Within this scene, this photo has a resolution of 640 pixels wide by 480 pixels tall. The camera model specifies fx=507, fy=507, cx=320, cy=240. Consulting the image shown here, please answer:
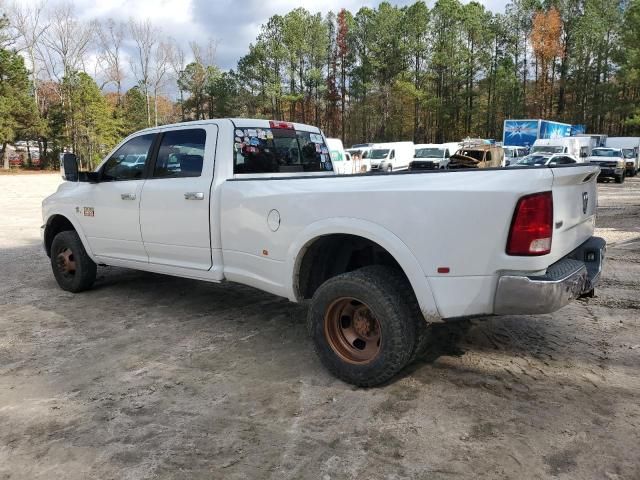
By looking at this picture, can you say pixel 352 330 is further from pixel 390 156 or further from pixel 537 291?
pixel 390 156

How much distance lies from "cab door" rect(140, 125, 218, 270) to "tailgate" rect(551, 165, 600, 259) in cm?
273

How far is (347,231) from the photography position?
11.2 ft

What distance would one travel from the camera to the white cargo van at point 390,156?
103 ft

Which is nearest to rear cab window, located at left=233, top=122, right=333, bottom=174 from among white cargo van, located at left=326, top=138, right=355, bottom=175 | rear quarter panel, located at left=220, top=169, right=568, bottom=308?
rear quarter panel, located at left=220, top=169, right=568, bottom=308

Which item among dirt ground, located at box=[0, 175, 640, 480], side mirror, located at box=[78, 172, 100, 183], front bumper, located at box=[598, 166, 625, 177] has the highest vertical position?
side mirror, located at box=[78, 172, 100, 183]

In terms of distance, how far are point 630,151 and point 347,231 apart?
3970 cm

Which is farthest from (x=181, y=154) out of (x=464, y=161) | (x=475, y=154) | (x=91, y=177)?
(x=475, y=154)

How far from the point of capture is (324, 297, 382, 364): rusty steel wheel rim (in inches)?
138

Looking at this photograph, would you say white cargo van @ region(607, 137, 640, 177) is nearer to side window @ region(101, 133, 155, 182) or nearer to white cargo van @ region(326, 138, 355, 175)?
white cargo van @ region(326, 138, 355, 175)

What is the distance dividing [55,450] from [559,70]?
234 ft

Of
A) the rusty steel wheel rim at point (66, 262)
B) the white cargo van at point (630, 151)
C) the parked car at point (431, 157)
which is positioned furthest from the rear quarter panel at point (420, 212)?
the white cargo van at point (630, 151)

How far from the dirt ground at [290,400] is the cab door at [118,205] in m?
0.68

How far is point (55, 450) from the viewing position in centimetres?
278

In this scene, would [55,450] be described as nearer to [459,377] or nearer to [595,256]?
[459,377]
